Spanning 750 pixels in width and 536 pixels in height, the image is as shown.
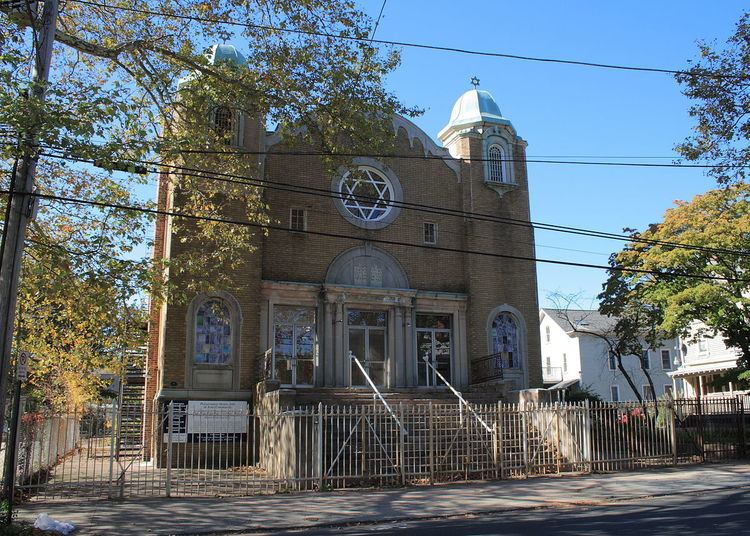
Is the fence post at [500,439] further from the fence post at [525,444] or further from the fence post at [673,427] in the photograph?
the fence post at [673,427]

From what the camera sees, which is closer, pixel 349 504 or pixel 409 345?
pixel 349 504

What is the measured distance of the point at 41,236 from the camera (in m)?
14.2

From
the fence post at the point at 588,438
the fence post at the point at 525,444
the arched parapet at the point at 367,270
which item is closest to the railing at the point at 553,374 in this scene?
the arched parapet at the point at 367,270

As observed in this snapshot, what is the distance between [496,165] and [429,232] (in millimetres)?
3751

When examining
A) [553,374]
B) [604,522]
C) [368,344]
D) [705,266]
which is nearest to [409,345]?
[368,344]

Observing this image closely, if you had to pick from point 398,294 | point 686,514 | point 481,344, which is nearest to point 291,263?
point 398,294

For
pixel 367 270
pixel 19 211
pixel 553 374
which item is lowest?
pixel 553 374

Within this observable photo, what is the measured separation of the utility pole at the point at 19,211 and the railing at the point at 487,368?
48.3 ft

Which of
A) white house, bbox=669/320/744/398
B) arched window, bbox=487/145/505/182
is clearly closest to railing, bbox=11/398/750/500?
arched window, bbox=487/145/505/182

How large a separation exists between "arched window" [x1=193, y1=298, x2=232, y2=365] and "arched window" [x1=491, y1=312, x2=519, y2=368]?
883 centimetres

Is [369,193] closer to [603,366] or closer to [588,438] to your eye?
[588,438]

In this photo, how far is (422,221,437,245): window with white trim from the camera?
78.1 feet

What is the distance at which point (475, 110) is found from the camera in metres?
25.5

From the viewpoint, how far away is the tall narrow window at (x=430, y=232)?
23.8 m
